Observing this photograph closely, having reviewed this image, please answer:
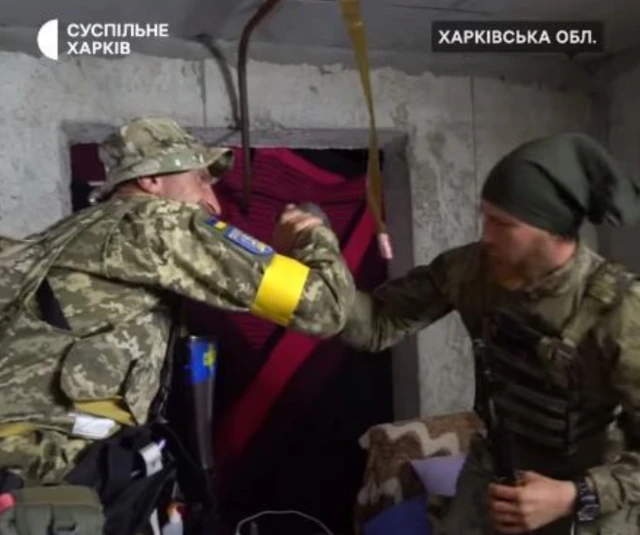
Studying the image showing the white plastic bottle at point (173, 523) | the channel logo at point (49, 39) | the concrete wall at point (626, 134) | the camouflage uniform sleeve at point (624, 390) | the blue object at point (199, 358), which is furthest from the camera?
the concrete wall at point (626, 134)

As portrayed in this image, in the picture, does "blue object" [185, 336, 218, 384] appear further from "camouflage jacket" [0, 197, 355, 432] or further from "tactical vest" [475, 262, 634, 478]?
"tactical vest" [475, 262, 634, 478]

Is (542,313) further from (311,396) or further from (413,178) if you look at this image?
(311,396)

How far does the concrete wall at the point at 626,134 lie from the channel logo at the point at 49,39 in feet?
4.83

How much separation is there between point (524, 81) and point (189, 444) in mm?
1407

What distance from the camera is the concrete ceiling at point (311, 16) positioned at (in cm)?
238

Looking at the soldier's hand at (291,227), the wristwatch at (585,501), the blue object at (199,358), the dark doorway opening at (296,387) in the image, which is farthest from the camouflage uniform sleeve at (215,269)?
the dark doorway opening at (296,387)

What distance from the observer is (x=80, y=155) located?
9.27 ft

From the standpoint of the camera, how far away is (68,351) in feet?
5.83

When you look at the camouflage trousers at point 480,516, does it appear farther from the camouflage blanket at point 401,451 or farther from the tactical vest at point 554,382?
the camouflage blanket at point 401,451

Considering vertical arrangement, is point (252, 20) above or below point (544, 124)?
above

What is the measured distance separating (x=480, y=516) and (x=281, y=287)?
1.72ft

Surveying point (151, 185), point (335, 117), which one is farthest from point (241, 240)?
point (335, 117)

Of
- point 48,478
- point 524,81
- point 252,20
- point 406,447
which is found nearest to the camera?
point 48,478

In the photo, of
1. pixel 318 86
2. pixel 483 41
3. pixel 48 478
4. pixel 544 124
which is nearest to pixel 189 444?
pixel 48 478
